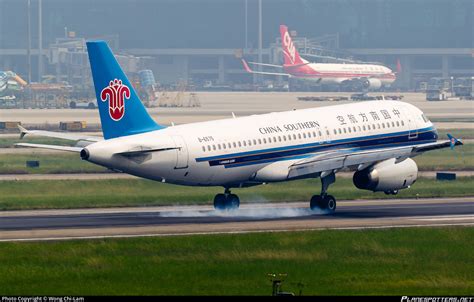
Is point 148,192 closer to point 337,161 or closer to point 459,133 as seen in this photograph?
point 337,161

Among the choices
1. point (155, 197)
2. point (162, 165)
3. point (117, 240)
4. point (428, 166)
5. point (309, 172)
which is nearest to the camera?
point (117, 240)

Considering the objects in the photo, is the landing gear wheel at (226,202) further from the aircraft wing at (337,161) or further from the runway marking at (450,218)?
the runway marking at (450,218)

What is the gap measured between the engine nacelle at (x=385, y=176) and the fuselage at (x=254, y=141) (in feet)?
9.87

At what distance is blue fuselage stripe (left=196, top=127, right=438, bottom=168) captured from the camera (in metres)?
64.4

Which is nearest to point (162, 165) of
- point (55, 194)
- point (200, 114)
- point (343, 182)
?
point (55, 194)

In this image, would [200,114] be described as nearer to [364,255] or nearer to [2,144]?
[2,144]

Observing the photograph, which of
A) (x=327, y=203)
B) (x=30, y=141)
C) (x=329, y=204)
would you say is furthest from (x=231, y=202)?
(x=30, y=141)

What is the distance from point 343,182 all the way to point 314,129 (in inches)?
741

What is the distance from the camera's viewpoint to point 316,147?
6806cm

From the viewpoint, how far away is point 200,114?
589ft

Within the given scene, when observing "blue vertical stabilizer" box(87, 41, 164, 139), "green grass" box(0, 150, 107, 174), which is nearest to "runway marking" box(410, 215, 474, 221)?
"blue vertical stabilizer" box(87, 41, 164, 139)

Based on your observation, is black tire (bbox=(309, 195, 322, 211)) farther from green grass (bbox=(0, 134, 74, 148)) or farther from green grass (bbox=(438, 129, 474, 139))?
green grass (bbox=(438, 129, 474, 139))

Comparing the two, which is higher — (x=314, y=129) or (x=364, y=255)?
(x=314, y=129)

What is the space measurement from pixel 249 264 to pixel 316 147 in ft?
71.5
